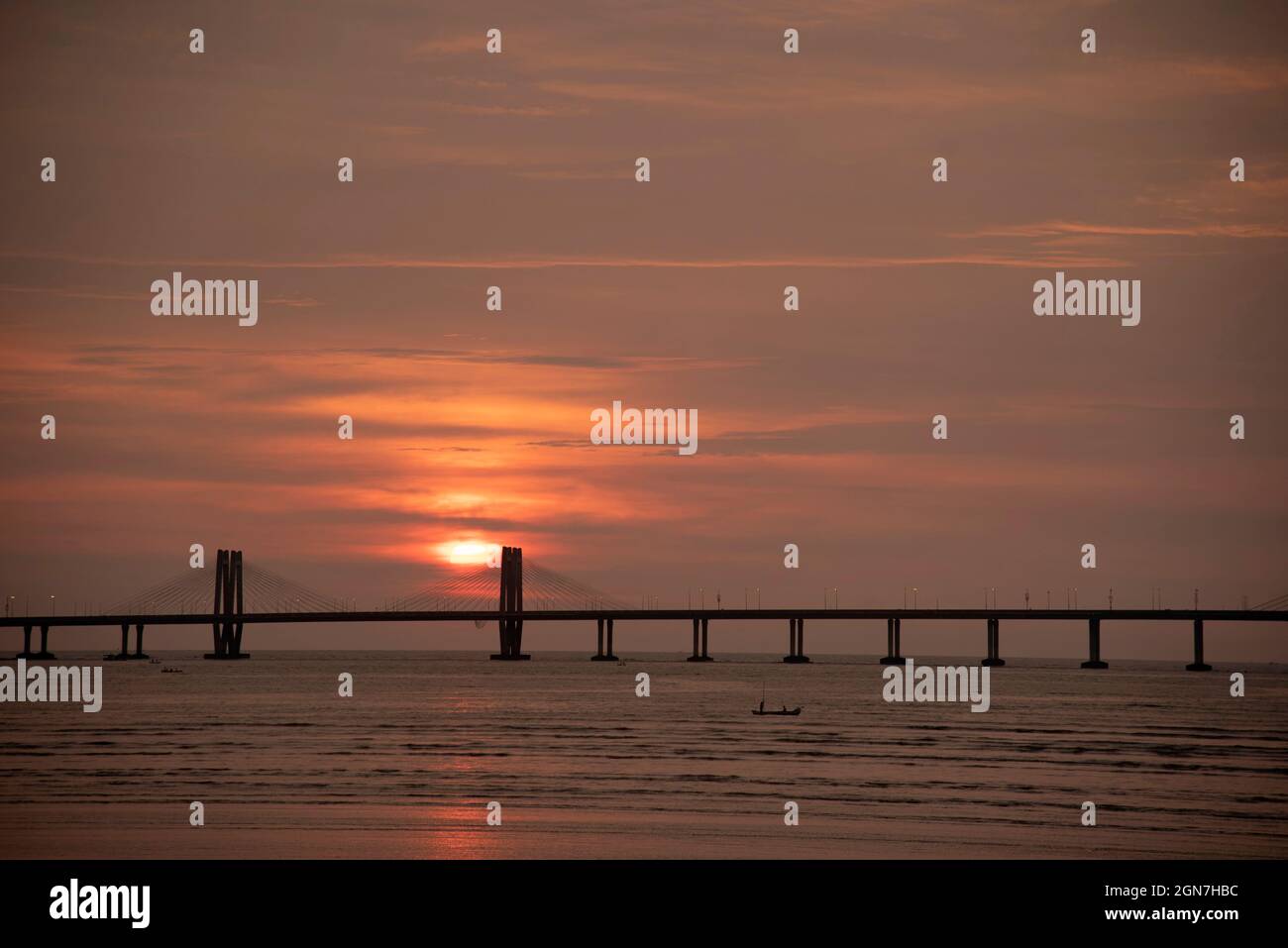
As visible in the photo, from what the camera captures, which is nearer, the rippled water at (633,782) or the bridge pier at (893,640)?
the rippled water at (633,782)

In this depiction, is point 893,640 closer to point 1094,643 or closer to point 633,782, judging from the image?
point 1094,643

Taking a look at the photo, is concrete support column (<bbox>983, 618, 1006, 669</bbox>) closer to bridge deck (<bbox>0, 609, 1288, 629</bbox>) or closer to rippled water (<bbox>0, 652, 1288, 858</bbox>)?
bridge deck (<bbox>0, 609, 1288, 629</bbox>)

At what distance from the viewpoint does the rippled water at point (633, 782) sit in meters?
32.9

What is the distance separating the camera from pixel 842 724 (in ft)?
252

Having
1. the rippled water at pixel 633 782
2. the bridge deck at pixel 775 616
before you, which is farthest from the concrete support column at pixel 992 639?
the rippled water at pixel 633 782

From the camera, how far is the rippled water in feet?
108

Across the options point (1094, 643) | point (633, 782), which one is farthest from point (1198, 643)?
point (633, 782)

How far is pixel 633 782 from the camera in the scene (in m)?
44.8

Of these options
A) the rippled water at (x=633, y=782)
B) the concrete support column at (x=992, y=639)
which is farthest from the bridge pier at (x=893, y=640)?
the rippled water at (x=633, y=782)

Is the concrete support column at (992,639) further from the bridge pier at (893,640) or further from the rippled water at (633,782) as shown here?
the rippled water at (633,782)

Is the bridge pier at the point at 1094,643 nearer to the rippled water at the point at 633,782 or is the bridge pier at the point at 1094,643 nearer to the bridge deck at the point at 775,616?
the bridge deck at the point at 775,616
